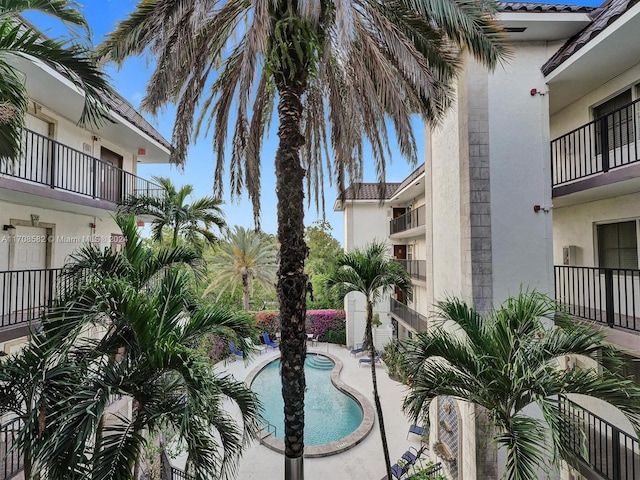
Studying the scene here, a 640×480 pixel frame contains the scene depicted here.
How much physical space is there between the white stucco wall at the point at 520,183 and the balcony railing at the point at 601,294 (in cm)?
87

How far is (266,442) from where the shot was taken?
1247 centimetres

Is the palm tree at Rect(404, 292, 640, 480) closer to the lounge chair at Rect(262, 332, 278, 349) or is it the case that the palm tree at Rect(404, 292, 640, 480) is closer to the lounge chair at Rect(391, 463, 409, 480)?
the lounge chair at Rect(391, 463, 409, 480)

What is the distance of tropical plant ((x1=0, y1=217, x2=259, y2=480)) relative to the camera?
3404 mm

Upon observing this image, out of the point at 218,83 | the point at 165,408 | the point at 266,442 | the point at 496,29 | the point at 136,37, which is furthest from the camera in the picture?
the point at 266,442

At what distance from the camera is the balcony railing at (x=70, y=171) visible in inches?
322

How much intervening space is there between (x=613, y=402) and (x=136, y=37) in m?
Answer: 9.01

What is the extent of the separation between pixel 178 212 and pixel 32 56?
7709 mm

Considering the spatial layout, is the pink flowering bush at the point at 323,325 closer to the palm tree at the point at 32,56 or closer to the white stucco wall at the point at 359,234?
the white stucco wall at the point at 359,234

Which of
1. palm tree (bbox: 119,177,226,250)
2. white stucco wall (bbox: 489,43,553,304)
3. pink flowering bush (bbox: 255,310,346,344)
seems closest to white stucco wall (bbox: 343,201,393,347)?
pink flowering bush (bbox: 255,310,346,344)

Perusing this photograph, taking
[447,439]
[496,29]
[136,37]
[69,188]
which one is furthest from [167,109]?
[447,439]

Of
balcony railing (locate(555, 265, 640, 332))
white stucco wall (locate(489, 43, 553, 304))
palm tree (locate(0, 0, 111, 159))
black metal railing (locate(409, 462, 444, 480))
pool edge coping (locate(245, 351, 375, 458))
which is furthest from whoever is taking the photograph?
pool edge coping (locate(245, 351, 375, 458))

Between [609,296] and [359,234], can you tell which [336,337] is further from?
[609,296]

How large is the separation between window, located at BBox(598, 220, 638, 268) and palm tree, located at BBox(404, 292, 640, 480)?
12.2 feet

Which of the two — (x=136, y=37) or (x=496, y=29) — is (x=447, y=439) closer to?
(x=496, y=29)
